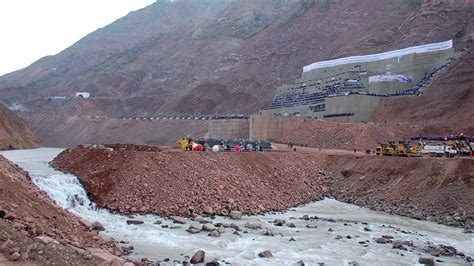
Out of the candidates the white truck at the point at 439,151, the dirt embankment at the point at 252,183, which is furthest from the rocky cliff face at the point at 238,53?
the dirt embankment at the point at 252,183

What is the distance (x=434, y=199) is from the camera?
1016 inches

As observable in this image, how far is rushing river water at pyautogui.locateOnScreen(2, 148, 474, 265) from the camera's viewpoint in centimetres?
1712

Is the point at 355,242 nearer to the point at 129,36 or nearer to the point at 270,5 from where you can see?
the point at 270,5

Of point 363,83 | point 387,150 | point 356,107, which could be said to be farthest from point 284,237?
point 363,83

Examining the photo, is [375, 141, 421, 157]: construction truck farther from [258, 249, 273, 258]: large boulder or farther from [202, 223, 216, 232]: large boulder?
[258, 249, 273, 258]: large boulder

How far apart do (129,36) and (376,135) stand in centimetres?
14044

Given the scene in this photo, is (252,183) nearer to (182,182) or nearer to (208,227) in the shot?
(182,182)

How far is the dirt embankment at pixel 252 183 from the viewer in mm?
23250

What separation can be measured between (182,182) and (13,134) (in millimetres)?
51912

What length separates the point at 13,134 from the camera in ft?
222

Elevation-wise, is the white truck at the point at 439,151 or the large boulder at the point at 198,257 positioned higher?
the white truck at the point at 439,151

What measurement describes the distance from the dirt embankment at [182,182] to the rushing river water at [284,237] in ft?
2.86

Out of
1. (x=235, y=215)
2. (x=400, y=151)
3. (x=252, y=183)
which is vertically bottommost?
(x=235, y=215)

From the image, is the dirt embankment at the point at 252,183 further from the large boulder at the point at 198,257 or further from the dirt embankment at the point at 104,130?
the dirt embankment at the point at 104,130
